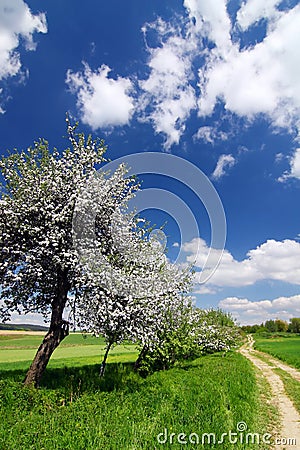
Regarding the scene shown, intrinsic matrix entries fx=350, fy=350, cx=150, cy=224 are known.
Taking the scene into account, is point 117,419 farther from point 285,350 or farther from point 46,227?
point 285,350

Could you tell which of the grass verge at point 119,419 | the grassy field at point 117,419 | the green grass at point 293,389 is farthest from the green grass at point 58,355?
the green grass at point 293,389

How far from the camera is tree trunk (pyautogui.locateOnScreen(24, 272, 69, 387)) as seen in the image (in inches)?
577

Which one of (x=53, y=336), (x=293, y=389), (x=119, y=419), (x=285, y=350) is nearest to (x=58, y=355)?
(x=285, y=350)

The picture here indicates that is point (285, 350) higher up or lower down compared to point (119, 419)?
higher up

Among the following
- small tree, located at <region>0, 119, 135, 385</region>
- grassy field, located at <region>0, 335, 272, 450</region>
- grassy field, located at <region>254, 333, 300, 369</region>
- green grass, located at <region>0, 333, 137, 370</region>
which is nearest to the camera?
grassy field, located at <region>0, 335, 272, 450</region>

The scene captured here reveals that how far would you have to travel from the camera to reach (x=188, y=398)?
11.1 meters

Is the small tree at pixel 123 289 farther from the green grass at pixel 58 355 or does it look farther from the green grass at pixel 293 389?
the green grass at pixel 293 389

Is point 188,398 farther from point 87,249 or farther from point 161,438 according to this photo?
point 87,249

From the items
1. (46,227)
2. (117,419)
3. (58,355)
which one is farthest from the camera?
(58,355)

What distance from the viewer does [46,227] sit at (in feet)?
47.6

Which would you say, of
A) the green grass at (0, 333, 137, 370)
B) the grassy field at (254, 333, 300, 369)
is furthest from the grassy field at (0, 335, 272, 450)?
the grassy field at (254, 333, 300, 369)

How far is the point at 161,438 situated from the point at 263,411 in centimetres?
886

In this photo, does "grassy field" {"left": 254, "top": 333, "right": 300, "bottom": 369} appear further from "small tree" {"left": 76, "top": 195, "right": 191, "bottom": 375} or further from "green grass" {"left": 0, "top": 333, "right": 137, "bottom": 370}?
"small tree" {"left": 76, "top": 195, "right": 191, "bottom": 375}

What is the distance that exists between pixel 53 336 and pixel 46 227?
4747mm
